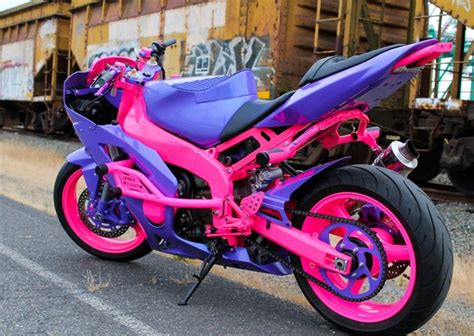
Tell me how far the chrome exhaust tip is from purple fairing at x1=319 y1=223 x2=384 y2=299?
49 cm

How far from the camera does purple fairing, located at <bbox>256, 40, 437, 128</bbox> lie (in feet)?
9.48

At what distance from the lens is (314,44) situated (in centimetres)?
872

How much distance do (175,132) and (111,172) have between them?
0.53 meters

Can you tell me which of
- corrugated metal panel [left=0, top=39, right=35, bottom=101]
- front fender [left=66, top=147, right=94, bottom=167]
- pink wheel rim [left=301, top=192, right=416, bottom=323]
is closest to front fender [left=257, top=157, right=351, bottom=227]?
pink wheel rim [left=301, top=192, right=416, bottom=323]

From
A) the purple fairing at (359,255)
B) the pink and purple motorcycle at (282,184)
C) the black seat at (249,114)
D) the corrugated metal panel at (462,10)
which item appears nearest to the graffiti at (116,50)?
the corrugated metal panel at (462,10)

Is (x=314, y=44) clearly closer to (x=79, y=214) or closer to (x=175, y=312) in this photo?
(x=79, y=214)

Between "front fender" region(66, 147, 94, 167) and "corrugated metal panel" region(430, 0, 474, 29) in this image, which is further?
"corrugated metal panel" region(430, 0, 474, 29)

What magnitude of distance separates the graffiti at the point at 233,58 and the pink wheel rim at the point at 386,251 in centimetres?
572

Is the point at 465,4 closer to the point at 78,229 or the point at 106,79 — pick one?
the point at 106,79

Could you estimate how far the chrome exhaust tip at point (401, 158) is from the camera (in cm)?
327

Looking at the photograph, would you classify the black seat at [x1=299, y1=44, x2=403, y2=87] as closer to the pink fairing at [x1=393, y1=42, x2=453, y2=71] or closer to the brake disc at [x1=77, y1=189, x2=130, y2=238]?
the pink fairing at [x1=393, y1=42, x2=453, y2=71]

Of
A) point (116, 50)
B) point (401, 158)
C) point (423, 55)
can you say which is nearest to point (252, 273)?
point (401, 158)

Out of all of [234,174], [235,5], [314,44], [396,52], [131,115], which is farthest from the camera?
[235,5]

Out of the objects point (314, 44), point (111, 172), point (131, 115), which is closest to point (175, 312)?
point (111, 172)
